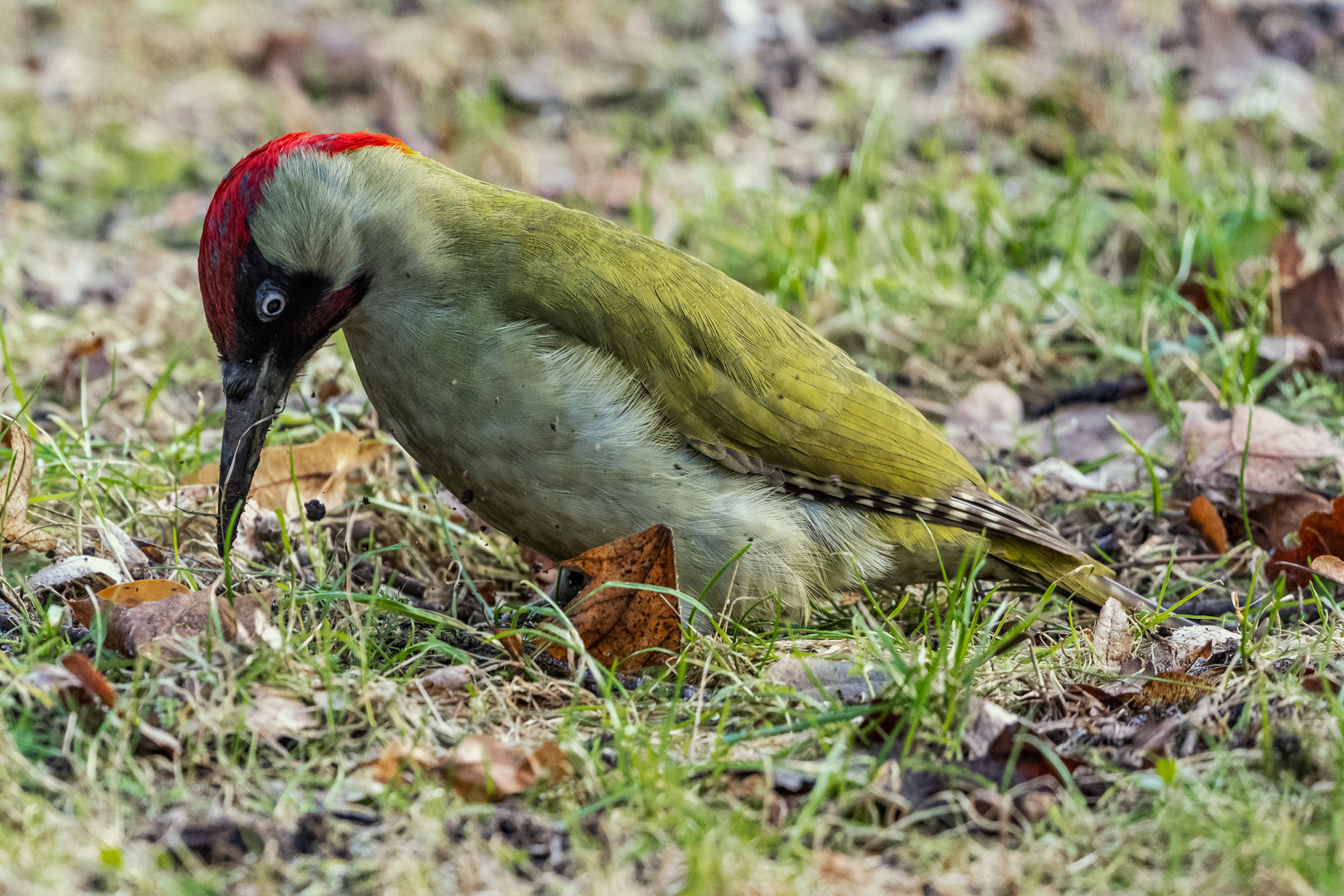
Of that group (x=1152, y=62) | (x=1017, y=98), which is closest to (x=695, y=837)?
(x=1017, y=98)

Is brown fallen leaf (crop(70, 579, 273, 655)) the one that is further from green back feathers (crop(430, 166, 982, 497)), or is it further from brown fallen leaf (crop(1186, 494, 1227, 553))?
brown fallen leaf (crop(1186, 494, 1227, 553))

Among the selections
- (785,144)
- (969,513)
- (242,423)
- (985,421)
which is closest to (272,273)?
(242,423)

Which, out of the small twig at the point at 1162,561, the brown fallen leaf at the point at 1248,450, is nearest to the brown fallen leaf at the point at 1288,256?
the brown fallen leaf at the point at 1248,450

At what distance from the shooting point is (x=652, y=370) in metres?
3.31

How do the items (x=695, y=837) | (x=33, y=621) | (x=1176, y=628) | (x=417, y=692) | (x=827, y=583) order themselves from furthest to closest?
1. (x=827, y=583)
2. (x=1176, y=628)
3. (x=33, y=621)
4. (x=417, y=692)
5. (x=695, y=837)

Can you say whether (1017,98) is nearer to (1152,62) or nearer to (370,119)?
(1152,62)

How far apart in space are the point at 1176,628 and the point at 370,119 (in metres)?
5.41

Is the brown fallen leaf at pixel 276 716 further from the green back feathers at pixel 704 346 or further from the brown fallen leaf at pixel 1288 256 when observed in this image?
the brown fallen leaf at pixel 1288 256

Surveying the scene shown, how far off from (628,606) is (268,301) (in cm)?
111

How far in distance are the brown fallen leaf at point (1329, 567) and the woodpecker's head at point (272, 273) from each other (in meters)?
2.39

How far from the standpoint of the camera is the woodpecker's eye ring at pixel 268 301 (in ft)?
10.5

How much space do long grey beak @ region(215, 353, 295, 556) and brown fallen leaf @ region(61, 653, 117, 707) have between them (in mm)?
851

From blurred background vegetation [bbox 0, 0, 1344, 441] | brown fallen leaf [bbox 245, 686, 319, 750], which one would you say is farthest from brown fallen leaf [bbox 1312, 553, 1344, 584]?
brown fallen leaf [bbox 245, 686, 319, 750]

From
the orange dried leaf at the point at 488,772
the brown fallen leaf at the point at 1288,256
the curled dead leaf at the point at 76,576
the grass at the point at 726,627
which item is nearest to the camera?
the grass at the point at 726,627
